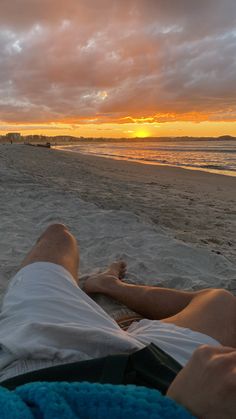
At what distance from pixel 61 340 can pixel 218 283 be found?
83.7 inches

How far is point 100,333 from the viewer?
1.54m

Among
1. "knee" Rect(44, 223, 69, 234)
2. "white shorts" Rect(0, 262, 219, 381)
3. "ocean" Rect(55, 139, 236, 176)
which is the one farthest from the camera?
"ocean" Rect(55, 139, 236, 176)

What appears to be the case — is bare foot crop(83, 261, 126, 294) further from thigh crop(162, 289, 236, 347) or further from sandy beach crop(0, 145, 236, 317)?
thigh crop(162, 289, 236, 347)

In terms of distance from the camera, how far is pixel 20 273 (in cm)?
217

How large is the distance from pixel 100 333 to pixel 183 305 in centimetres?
96

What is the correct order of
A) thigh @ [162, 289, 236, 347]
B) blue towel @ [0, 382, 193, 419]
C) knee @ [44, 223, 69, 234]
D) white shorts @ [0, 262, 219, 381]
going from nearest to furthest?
blue towel @ [0, 382, 193, 419], white shorts @ [0, 262, 219, 381], thigh @ [162, 289, 236, 347], knee @ [44, 223, 69, 234]

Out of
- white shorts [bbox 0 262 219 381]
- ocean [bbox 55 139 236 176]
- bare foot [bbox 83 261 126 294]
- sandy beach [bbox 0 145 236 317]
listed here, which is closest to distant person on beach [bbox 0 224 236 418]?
white shorts [bbox 0 262 219 381]

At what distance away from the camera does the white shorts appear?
58.9 inches

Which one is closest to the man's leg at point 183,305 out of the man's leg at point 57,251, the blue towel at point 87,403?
the man's leg at point 57,251

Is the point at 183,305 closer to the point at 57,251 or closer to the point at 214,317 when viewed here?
the point at 214,317

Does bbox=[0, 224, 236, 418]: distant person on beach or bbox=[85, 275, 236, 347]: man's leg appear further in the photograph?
bbox=[85, 275, 236, 347]: man's leg

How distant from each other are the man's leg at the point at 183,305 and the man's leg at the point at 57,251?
0.50 meters

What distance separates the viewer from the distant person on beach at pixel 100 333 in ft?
3.42

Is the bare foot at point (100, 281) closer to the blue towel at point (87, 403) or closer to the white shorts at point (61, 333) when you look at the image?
the white shorts at point (61, 333)
